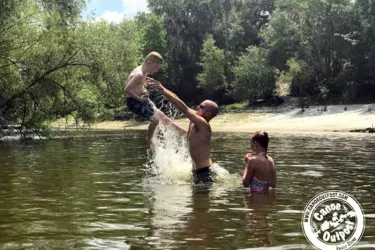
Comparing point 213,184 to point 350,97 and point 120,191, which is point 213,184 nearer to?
point 120,191

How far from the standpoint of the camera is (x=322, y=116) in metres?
46.0

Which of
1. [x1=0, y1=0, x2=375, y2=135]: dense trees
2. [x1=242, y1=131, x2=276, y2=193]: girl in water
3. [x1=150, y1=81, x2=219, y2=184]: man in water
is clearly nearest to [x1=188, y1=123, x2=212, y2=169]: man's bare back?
[x1=150, y1=81, x2=219, y2=184]: man in water

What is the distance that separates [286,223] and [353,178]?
5.84 meters

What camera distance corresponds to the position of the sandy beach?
A: 1655 inches

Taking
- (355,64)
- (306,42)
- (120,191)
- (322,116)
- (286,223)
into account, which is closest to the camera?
(286,223)

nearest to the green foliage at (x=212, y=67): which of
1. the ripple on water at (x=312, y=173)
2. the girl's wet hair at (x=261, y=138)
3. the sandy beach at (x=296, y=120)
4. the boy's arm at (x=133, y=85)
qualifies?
the sandy beach at (x=296, y=120)

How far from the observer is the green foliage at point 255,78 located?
6103 centimetres

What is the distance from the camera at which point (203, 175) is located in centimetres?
1083

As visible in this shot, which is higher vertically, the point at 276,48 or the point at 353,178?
the point at 276,48

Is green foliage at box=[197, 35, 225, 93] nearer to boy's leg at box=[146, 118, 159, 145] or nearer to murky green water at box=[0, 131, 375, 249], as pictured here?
murky green water at box=[0, 131, 375, 249]

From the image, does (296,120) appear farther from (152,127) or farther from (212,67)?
(152,127)

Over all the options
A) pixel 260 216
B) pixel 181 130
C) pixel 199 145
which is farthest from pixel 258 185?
pixel 181 130

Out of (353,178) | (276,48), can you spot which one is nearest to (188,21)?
(276,48)

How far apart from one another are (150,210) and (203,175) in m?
2.50
